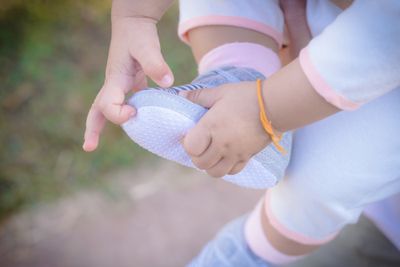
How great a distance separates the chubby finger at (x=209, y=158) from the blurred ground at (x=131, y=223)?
1.43ft

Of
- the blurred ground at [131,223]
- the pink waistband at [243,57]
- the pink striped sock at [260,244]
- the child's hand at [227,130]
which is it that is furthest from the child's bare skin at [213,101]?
the blurred ground at [131,223]

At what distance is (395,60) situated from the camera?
49 centimetres

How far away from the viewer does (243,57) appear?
2.19 feet

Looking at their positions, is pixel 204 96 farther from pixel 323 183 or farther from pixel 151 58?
pixel 323 183

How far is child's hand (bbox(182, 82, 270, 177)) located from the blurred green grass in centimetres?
57

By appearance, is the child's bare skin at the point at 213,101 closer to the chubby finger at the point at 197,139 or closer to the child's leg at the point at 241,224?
the chubby finger at the point at 197,139

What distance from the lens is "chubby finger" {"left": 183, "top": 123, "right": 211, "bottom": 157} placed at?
1.74 ft

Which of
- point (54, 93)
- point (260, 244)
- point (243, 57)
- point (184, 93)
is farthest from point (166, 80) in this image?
point (54, 93)

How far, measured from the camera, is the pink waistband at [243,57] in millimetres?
667

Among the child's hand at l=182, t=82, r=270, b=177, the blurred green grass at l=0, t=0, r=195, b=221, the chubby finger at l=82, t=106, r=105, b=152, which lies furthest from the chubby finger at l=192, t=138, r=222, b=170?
the blurred green grass at l=0, t=0, r=195, b=221

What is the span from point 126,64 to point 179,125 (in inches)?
4.3

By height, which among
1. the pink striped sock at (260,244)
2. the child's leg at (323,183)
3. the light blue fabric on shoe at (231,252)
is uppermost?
the child's leg at (323,183)

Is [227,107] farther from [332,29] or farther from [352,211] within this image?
[352,211]

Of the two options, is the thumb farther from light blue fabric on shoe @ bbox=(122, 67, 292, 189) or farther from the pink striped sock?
the pink striped sock
